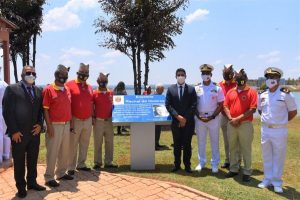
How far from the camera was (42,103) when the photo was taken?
6766mm

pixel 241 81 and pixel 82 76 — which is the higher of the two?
pixel 82 76

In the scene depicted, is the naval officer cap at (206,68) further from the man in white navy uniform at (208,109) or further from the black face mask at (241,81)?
the black face mask at (241,81)

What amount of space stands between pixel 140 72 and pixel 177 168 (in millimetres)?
11585

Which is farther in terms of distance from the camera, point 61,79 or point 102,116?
point 102,116

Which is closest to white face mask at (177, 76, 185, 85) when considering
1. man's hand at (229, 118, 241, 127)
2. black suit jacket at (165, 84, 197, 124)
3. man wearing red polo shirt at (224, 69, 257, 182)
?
black suit jacket at (165, 84, 197, 124)

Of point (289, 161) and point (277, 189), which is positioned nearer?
point (277, 189)

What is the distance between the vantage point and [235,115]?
7.56 metres

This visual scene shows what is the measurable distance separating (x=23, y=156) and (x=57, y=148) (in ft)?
2.34

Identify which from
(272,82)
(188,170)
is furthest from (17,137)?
(272,82)

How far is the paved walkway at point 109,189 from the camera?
6.52 m

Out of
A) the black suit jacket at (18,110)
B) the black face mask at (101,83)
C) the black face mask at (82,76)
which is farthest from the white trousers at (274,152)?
the black suit jacket at (18,110)

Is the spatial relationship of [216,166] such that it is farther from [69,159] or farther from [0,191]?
[0,191]

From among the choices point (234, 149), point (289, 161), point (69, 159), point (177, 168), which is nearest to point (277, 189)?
point (234, 149)

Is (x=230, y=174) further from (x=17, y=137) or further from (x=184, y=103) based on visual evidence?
(x=17, y=137)
